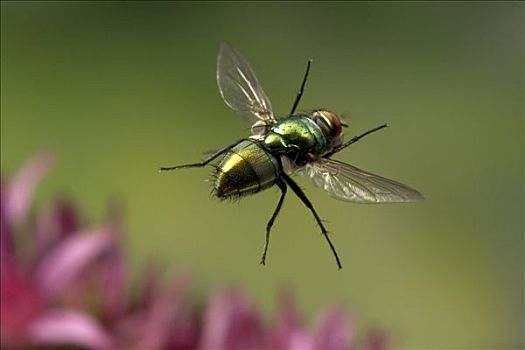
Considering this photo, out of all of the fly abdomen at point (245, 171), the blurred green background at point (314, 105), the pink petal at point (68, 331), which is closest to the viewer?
the fly abdomen at point (245, 171)

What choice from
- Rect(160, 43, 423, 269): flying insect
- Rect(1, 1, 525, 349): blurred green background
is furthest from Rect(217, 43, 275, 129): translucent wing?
Rect(1, 1, 525, 349): blurred green background

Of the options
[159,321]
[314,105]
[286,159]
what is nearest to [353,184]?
[286,159]

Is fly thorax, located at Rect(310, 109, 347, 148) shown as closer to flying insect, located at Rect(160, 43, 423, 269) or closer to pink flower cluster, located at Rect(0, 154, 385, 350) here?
flying insect, located at Rect(160, 43, 423, 269)

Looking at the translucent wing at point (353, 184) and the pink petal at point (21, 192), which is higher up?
the translucent wing at point (353, 184)

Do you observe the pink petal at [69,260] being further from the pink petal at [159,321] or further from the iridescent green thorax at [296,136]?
the iridescent green thorax at [296,136]

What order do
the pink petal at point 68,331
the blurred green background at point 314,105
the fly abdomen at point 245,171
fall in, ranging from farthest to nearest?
the blurred green background at point 314,105 → the pink petal at point 68,331 → the fly abdomen at point 245,171

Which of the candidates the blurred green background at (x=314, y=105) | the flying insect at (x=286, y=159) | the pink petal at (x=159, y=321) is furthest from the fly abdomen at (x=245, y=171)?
the blurred green background at (x=314, y=105)

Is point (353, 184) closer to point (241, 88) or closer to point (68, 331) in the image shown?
point (241, 88)
